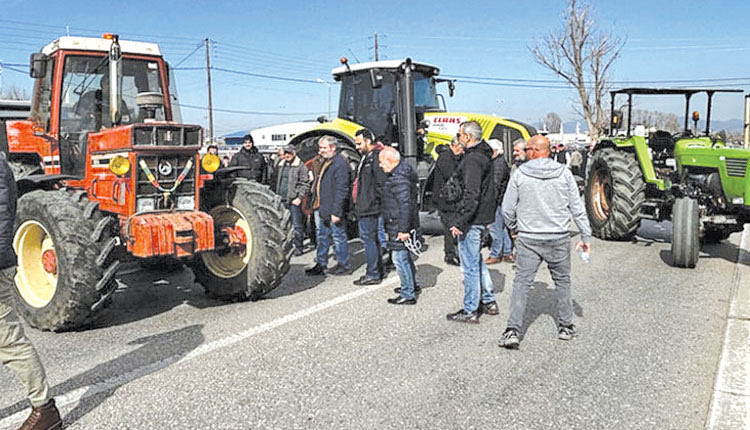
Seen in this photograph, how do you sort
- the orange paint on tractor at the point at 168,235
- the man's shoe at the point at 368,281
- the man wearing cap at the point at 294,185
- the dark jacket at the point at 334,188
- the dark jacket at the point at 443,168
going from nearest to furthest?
1. the orange paint on tractor at the point at 168,235
2. the dark jacket at the point at 443,168
3. the man's shoe at the point at 368,281
4. the dark jacket at the point at 334,188
5. the man wearing cap at the point at 294,185

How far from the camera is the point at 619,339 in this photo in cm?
541

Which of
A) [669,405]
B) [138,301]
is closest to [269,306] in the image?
[138,301]

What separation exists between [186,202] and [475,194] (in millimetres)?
2761

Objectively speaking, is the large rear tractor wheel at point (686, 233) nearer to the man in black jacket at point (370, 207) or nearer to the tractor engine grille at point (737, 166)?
the tractor engine grille at point (737, 166)

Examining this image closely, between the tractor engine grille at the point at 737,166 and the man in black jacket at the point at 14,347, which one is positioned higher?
the tractor engine grille at the point at 737,166

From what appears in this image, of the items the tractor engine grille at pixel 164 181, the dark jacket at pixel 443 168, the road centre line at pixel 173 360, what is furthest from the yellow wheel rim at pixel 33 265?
the dark jacket at pixel 443 168

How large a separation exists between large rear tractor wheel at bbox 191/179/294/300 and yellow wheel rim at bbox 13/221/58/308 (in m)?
1.40

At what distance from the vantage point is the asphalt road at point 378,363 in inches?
155

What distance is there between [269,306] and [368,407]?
2714 mm

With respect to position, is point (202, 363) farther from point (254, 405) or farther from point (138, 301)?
point (138, 301)

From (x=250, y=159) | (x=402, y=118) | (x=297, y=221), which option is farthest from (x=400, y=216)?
(x=250, y=159)

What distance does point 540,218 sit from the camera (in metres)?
5.11

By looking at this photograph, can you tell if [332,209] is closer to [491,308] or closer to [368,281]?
[368,281]

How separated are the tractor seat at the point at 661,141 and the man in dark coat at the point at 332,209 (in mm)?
5200
